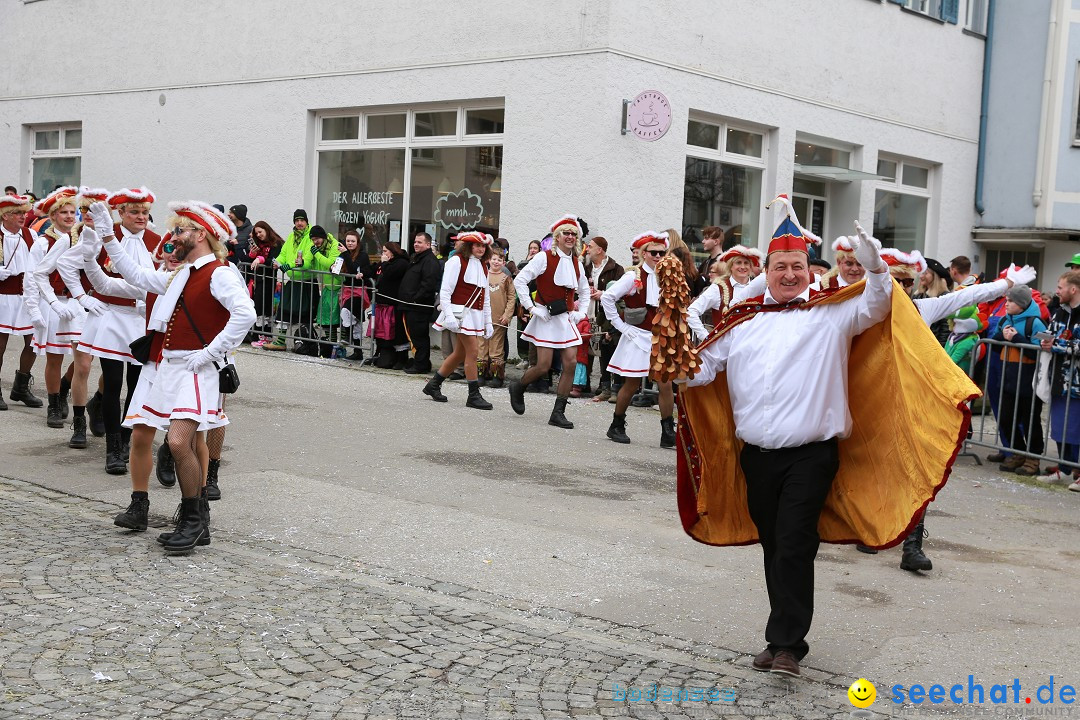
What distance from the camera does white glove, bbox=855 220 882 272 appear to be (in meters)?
4.79

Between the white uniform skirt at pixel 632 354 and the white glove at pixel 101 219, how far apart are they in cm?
511

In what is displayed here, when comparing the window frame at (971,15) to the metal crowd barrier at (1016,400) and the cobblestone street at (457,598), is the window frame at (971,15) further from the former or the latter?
the cobblestone street at (457,598)

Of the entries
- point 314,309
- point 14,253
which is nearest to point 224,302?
point 14,253

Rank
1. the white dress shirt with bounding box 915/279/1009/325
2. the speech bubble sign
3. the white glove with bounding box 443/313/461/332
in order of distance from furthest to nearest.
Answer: the speech bubble sign → the white glove with bounding box 443/313/461/332 → the white dress shirt with bounding box 915/279/1009/325

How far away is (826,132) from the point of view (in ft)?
62.7

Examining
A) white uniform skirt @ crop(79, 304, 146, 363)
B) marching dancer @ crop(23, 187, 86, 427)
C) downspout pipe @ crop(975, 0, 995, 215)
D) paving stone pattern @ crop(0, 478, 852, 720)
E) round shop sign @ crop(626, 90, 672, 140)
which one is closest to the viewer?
paving stone pattern @ crop(0, 478, 852, 720)

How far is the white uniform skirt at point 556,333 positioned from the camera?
12.2 meters

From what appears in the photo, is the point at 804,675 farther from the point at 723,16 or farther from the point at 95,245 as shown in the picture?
the point at 723,16

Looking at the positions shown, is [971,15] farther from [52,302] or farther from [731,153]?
[52,302]

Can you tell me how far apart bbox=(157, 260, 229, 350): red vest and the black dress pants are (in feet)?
10.6

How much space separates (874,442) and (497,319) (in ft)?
32.9

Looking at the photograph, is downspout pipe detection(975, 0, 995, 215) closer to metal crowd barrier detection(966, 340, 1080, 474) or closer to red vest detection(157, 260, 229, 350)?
metal crowd barrier detection(966, 340, 1080, 474)

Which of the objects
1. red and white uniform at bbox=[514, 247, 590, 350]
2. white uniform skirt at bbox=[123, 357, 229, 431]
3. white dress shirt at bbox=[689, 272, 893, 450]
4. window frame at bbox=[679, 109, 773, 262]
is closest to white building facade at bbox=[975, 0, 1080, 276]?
window frame at bbox=[679, 109, 773, 262]

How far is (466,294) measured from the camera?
13.0 meters
